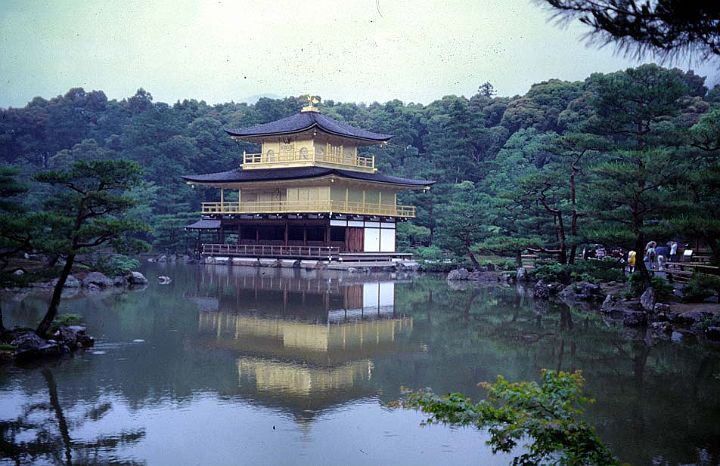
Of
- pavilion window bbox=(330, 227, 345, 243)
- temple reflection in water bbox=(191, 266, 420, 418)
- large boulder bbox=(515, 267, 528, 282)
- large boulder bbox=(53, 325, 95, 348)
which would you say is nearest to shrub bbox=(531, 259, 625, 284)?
large boulder bbox=(515, 267, 528, 282)

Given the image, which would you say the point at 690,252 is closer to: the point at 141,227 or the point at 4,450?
the point at 141,227

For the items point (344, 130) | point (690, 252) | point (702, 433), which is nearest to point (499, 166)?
point (344, 130)

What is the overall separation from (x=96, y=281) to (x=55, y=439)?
16.1 m

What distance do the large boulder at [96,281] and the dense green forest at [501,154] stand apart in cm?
296

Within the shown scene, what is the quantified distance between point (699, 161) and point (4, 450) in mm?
16856

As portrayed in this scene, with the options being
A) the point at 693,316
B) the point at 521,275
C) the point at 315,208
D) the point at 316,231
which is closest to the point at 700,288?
the point at 693,316

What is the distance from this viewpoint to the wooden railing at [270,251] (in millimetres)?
33656

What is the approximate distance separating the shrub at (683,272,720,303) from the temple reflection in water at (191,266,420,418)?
6.17m

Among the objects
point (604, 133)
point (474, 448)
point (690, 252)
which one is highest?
point (604, 133)

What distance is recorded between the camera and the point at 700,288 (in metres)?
14.9

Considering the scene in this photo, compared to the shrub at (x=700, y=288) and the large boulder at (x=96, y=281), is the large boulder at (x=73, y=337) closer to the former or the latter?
the large boulder at (x=96, y=281)

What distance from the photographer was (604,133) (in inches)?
765

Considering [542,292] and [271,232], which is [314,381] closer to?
[542,292]

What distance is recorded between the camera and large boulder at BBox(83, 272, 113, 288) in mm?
21586
